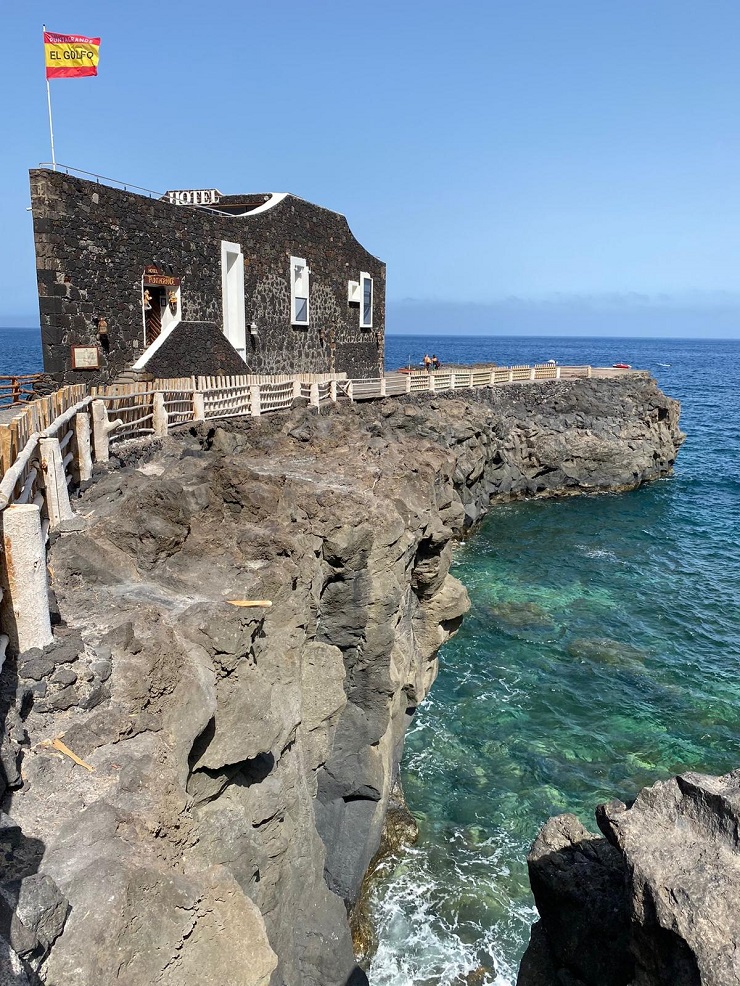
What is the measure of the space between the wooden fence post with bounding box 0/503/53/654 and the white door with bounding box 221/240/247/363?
20.4 m

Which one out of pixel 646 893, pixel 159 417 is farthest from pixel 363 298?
pixel 646 893

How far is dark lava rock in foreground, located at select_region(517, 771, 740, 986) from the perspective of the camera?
5109mm

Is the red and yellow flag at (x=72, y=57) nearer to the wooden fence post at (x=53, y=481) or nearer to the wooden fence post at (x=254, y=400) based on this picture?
the wooden fence post at (x=254, y=400)

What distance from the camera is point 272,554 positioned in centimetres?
1007

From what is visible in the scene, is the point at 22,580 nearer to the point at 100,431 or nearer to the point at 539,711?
the point at 100,431

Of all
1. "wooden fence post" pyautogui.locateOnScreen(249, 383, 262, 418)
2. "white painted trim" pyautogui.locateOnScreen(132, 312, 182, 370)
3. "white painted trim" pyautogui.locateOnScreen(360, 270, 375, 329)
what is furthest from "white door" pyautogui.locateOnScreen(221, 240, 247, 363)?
"white painted trim" pyautogui.locateOnScreen(360, 270, 375, 329)

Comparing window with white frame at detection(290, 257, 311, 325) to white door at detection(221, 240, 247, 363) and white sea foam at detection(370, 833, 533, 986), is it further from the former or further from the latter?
white sea foam at detection(370, 833, 533, 986)

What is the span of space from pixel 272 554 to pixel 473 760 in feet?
29.3

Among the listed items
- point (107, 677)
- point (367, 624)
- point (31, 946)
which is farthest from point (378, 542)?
point (31, 946)

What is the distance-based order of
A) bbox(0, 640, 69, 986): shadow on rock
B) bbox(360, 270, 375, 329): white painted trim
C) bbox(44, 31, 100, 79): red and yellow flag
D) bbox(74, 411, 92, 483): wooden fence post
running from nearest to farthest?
bbox(0, 640, 69, 986): shadow on rock, bbox(74, 411, 92, 483): wooden fence post, bbox(44, 31, 100, 79): red and yellow flag, bbox(360, 270, 375, 329): white painted trim

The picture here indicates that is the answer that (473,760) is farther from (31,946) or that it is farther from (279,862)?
(31,946)

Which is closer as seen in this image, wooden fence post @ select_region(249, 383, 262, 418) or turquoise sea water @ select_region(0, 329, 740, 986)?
turquoise sea water @ select_region(0, 329, 740, 986)

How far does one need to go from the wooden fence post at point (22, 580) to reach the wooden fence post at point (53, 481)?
9.96 feet

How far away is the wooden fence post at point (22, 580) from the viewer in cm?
687
